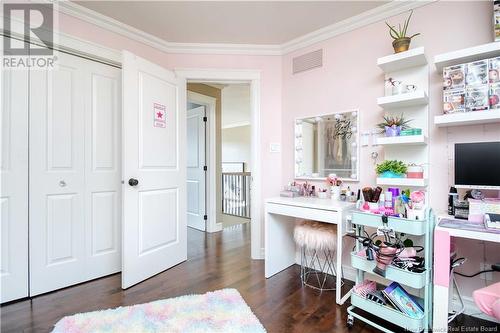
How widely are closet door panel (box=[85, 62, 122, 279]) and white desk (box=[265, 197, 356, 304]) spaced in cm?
150

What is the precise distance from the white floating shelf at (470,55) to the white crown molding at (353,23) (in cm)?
61

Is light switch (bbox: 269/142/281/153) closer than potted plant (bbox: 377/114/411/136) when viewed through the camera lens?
No

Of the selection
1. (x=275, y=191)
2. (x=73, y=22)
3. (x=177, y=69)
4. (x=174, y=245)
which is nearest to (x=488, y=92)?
(x=275, y=191)

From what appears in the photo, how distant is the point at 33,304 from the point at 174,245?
1.17m

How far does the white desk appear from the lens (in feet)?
6.53

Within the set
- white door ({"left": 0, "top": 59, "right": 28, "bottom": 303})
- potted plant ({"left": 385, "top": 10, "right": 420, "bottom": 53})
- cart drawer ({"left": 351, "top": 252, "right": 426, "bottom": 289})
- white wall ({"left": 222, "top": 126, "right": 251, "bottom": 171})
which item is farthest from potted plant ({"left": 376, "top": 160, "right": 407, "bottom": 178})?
white wall ({"left": 222, "top": 126, "right": 251, "bottom": 171})

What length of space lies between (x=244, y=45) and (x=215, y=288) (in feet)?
8.35

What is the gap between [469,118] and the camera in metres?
1.63

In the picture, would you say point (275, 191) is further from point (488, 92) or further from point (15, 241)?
point (15, 241)

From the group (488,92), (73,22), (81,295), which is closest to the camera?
(488,92)

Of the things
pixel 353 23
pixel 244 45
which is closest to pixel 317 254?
pixel 353 23

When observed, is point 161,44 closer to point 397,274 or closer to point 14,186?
point 14,186

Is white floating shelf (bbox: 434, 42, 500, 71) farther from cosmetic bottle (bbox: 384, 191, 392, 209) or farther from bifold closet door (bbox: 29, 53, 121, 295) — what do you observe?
bifold closet door (bbox: 29, 53, 121, 295)

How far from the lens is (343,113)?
8.03ft
